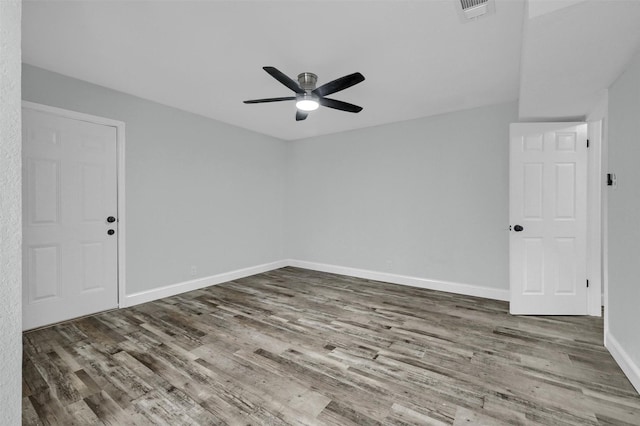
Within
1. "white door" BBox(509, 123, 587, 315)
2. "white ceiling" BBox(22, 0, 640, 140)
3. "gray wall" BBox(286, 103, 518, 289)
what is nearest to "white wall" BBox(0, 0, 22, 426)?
"white ceiling" BBox(22, 0, 640, 140)

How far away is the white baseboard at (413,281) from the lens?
155 inches

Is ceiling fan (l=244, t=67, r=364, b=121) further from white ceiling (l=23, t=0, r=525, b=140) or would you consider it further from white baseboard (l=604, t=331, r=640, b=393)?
white baseboard (l=604, t=331, r=640, b=393)

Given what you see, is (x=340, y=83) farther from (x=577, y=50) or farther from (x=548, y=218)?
(x=548, y=218)

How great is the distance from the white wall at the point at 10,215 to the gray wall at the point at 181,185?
123 inches

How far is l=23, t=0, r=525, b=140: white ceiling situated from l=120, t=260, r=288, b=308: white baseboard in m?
2.50

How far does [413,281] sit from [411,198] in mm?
1275

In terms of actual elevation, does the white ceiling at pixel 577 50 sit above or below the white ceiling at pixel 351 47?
below

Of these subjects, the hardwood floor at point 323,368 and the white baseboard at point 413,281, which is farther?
the white baseboard at point 413,281

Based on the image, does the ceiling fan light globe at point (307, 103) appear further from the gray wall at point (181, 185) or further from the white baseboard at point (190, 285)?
the white baseboard at point (190, 285)

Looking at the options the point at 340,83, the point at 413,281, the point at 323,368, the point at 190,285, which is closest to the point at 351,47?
the point at 340,83

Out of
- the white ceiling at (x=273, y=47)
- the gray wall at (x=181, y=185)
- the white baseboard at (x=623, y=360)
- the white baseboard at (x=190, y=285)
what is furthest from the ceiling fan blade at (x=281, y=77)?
the white baseboard at (x=623, y=360)

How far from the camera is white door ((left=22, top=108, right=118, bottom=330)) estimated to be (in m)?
2.95

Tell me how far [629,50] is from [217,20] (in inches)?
112

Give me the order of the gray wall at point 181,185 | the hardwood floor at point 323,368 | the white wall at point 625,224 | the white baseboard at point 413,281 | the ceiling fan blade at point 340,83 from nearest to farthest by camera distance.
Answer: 1. the hardwood floor at point 323,368
2. the white wall at point 625,224
3. the ceiling fan blade at point 340,83
4. the gray wall at point 181,185
5. the white baseboard at point 413,281
